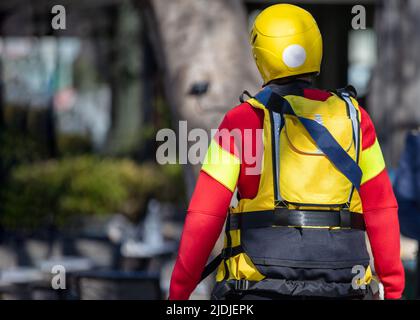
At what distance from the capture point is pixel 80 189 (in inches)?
602

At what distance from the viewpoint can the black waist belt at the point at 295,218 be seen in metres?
3.56

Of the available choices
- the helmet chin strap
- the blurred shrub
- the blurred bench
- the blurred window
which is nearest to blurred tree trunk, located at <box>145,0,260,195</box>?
the blurred bench

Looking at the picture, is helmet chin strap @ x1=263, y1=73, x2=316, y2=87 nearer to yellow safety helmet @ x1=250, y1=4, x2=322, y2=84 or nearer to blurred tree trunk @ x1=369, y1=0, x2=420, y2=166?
yellow safety helmet @ x1=250, y1=4, x2=322, y2=84

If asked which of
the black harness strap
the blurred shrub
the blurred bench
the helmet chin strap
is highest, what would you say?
the helmet chin strap

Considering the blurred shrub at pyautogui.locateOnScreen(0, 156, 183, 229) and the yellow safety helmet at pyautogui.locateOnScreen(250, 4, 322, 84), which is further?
the blurred shrub at pyautogui.locateOnScreen(0, 156, 183, 229)

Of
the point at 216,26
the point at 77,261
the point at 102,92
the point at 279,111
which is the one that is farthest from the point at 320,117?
the point at 102,92

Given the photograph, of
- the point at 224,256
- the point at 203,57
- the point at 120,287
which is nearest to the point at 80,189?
the point at 120,287

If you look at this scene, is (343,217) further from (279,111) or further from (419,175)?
(419,175)

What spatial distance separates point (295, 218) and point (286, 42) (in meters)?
0.68

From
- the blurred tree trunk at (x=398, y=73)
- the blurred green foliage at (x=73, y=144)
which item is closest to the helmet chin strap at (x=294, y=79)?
the blurred tree trunk at (x=398, y=73)

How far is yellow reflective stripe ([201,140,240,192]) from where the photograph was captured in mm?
3559

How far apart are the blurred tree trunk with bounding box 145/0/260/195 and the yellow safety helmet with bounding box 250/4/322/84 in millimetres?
2394

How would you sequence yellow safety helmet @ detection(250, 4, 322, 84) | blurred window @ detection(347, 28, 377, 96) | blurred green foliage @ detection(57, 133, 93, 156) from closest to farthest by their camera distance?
1. yellow safety helmet @ detection(250, 4, 322, 84)
2. blurred green foliage @ detection(57, 133, 93, 156)
3. blurred window @ detection(347, 28, 377, 96)

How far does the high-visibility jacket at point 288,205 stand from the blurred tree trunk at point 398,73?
6778 mm
